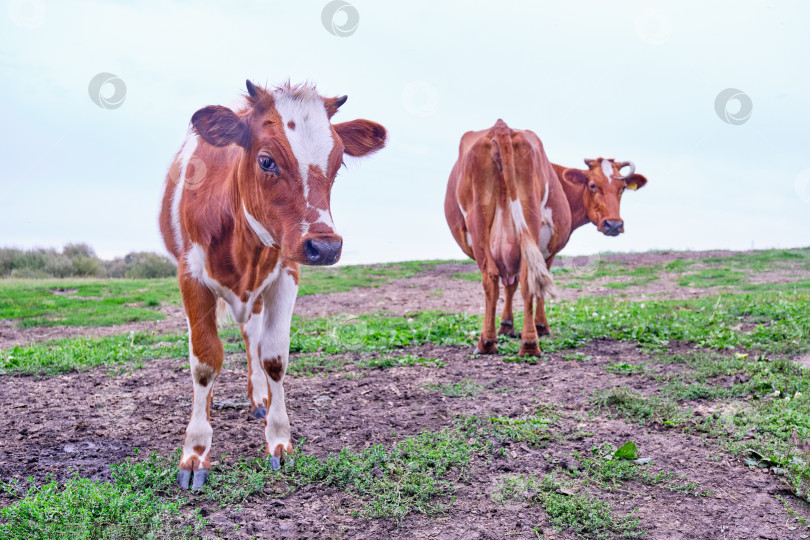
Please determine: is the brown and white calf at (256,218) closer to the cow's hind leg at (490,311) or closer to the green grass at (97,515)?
the green grass at (97,515)

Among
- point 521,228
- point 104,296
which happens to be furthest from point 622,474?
point 104,296

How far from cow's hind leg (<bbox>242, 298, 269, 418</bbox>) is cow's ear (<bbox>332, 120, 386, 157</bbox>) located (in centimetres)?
169

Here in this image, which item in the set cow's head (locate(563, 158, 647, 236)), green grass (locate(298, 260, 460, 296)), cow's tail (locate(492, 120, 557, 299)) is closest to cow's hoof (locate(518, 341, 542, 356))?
cow's tail (locate(492, 120, 557, 299))

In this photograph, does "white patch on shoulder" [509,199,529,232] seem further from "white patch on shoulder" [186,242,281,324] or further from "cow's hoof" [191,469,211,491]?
"cow's hoof" [191,469,211,491]

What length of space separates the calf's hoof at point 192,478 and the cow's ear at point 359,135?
2.32 metres

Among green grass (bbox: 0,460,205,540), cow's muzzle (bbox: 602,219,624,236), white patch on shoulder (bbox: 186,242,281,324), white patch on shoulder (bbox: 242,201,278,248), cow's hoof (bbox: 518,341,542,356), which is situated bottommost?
green grass (bbox: 0,460,205,540)

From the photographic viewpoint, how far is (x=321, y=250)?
10.7 ft

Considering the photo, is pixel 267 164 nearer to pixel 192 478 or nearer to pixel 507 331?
pixel 192 478

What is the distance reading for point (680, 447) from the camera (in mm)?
4379

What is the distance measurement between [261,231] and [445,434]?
2.05m

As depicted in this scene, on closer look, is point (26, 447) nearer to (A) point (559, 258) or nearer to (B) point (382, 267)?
(B) point (382, 267)

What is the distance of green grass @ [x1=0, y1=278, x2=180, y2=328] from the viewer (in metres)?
11.5

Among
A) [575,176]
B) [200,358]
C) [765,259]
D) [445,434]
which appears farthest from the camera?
[765,259]

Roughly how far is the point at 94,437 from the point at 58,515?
4.78ft
